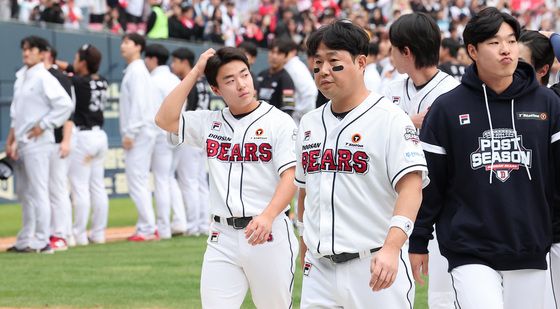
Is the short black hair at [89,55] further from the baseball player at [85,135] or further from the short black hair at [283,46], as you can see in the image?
the short black hair at [283,46]

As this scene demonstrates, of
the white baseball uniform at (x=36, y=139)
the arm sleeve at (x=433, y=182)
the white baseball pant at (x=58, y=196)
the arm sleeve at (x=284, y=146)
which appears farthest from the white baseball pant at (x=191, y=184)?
the arm sleeve at (x=433, y=182)

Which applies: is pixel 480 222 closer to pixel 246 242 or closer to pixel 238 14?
pixel 246 242

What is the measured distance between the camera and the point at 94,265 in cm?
1255

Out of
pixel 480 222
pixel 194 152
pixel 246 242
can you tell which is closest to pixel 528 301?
pixel 480 222

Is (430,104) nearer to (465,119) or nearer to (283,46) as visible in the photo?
(465,119)

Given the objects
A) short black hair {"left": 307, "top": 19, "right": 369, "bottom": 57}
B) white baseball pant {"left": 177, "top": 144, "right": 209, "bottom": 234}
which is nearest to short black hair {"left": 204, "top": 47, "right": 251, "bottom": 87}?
short black hair {"left": 307, "top": 19, "right": 369, "bottom": 57}

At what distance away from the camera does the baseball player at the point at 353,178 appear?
509 centimetres

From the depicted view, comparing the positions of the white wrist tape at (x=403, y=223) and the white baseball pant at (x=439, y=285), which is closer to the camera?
the white wrist tape at (x=403, y=223)

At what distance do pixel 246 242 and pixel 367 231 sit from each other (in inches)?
56.1

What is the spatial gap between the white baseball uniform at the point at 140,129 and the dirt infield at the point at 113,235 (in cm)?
52

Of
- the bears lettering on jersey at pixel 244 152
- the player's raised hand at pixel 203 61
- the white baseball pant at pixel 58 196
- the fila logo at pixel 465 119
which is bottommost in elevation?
the white baseball pant at pixel 58 196

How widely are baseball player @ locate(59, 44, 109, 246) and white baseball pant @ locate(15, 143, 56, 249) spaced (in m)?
0.70

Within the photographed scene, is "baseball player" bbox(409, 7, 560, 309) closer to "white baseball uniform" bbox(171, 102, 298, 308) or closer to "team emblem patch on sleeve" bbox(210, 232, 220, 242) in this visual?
"white baseball uniform" bbox(171, 102, 298, 308)

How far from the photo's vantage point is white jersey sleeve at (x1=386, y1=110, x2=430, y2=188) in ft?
16.4
